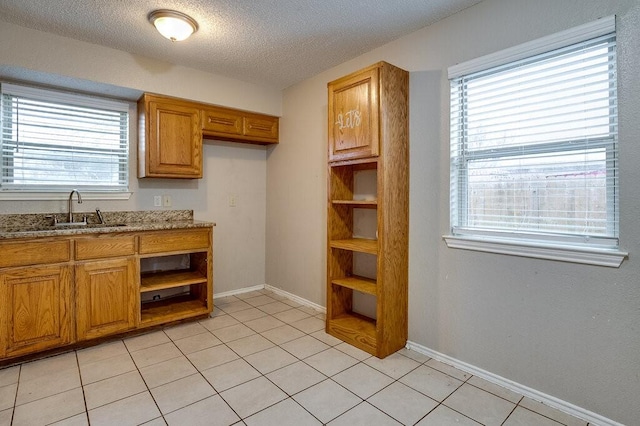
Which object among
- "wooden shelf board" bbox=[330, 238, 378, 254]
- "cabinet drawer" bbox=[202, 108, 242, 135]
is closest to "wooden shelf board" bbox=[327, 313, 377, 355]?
"wooden shelf board" bbox=[330, 238, 378, 254]

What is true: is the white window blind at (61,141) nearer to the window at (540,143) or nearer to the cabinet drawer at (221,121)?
the cabinet drawer at (221,121)

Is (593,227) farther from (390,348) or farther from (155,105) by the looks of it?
(155,105)

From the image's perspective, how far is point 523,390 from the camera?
6.52 feet

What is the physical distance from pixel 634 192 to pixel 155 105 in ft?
11.6

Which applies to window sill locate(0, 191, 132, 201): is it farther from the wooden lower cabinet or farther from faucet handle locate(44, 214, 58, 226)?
the wooden lower cabinet

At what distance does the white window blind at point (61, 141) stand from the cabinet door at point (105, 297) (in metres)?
0.95

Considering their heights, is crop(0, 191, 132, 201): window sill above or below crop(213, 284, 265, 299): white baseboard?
above

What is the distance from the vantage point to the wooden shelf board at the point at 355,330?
2508 millimetres

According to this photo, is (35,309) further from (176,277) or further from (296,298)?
(296,298)

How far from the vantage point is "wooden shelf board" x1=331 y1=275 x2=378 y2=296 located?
8.54 ft

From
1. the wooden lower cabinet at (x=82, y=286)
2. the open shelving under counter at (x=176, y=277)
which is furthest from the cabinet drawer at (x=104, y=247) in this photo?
the open shelving under counter at (x=176, y=277)

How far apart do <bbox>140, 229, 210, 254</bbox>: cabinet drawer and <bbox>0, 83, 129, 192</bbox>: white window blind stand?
2.64ft

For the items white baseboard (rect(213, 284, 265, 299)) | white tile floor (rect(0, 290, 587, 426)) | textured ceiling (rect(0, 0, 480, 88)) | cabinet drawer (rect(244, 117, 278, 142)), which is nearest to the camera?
white tile floor (rect(0, 290, 587, 426))

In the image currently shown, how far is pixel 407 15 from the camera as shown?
2.33 metres
